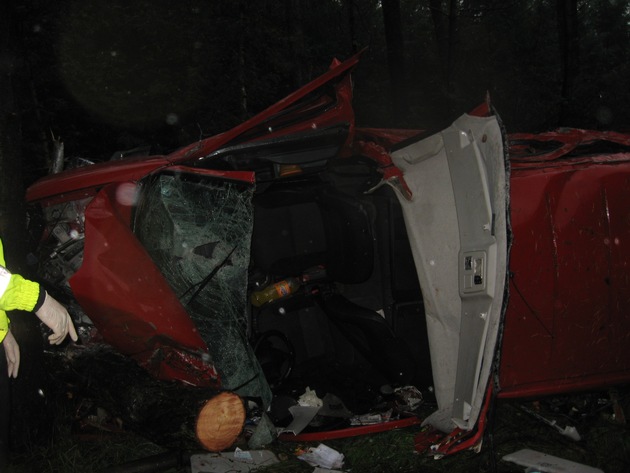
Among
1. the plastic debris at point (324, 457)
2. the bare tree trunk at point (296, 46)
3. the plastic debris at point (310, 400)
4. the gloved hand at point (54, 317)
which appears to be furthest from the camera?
the bare tree trunk at point (296, 46)

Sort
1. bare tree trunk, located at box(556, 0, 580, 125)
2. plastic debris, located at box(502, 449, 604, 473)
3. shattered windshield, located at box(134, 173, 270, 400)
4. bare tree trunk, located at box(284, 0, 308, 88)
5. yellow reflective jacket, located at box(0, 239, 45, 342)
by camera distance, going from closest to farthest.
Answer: yellow reflective jacket, located at box(0, 239, 45, 342) → plastic debris, located at box(502, 449, 604, 473) → shattered windshield, located at box(134, 173, 270, 400) → bare tree trunk, located at box(556, 0, 580, 125) → bare tree trunk, located at box(284, 0, 308, 88)

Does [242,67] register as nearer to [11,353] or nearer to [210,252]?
[210,252]

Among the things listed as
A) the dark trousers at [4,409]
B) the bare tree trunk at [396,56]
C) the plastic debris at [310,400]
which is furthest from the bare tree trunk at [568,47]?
the dark trousers at [4,409]

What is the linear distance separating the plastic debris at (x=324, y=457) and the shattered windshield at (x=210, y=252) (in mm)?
412

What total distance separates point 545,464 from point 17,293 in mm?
2495

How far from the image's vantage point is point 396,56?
11.8 metres

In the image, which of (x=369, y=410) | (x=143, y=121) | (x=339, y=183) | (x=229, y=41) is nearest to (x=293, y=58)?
(x=229, y=41)

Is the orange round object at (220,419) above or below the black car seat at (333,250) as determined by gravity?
below

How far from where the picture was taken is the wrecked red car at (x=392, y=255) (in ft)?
7.80

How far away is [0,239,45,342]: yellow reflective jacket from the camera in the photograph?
6.50ft

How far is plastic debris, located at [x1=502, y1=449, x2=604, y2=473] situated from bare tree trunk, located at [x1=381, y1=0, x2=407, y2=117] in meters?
9.96

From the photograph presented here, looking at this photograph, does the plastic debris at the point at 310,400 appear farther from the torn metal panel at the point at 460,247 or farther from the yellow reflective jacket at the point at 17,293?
the yellow reflective jacket at the point at 17,293

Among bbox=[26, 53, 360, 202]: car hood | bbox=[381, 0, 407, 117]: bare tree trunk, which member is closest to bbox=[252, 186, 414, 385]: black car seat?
bbox=[26, 53, 360, 202]: car hood

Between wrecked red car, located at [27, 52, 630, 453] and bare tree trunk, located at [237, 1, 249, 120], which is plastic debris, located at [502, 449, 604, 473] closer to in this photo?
wrecked red car, located at [27, 52, 630, 453]
